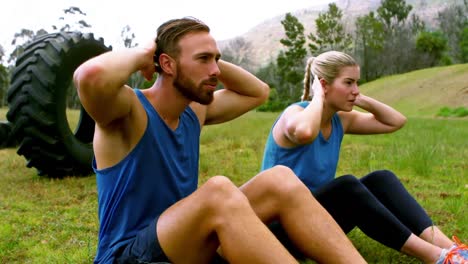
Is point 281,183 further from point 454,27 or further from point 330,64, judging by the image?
point 454,27

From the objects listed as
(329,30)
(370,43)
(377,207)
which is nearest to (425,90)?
(370,43)

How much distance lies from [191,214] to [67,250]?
1514 millimetres

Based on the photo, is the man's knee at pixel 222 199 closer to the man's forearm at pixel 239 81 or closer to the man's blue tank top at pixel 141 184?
A: the man's blue tank top at pixel 141 184

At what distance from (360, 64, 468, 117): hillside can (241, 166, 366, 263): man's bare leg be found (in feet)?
66.8

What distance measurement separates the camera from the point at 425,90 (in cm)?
2845

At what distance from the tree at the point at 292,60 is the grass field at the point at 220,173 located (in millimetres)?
31767

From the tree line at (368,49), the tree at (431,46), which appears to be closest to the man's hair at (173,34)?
the tree line at (368,49)

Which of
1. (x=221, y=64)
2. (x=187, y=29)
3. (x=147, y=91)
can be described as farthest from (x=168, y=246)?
(x=221, y=64)

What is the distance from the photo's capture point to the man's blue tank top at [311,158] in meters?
3.12

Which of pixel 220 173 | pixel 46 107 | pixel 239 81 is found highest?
pixel 239 81

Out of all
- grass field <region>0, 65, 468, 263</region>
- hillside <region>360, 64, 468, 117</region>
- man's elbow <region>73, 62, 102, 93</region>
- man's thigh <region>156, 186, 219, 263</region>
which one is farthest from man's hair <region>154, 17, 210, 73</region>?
hillside <region>360, 64, 468, 117</region>

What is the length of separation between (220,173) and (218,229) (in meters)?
3.76

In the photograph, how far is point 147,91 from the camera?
2404 mm

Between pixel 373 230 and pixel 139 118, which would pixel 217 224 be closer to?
pixel 139 118
